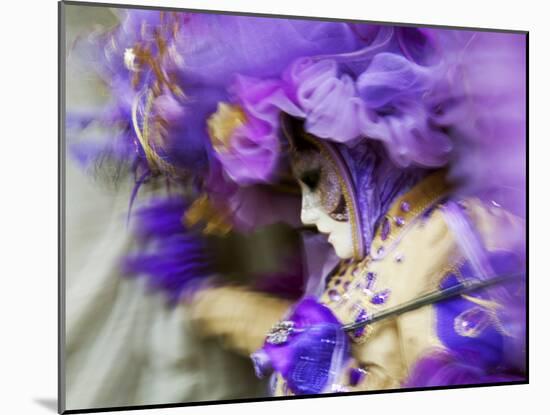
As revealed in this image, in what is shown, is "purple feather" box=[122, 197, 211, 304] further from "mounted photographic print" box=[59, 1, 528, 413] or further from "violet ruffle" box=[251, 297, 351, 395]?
"violet ruffle" box=[251, 297, 351, 395]

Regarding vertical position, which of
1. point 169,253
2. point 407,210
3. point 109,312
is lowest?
point 109,312

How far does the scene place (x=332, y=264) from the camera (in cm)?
432

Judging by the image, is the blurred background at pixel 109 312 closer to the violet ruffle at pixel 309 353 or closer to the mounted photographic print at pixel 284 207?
the mounted photographic print at pixel 284 207

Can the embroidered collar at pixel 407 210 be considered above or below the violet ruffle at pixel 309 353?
above

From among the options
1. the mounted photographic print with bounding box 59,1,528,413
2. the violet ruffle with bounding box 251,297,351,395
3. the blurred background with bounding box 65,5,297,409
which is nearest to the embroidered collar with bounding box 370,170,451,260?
the mounted photographic print with bounding box 59,1,528,413

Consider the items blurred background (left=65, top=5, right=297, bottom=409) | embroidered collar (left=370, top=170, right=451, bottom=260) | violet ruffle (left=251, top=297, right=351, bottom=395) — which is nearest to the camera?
blurred background (left=65, top=5, right=297, bottom=409)

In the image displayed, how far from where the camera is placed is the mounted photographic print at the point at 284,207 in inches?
160

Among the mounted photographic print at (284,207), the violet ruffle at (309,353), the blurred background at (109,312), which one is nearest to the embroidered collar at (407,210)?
the mounted photographic print at (284,207)

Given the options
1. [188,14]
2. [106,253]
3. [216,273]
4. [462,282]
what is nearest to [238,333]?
[216,273]

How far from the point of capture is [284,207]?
426 cm

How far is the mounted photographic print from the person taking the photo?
160 inches

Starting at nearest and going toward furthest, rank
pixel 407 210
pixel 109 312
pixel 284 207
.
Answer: pixel 109 312 < pixel 284 207 < pixel 407 210

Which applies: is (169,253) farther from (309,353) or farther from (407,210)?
(407,210)

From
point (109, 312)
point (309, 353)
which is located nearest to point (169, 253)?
point (109, 312)
